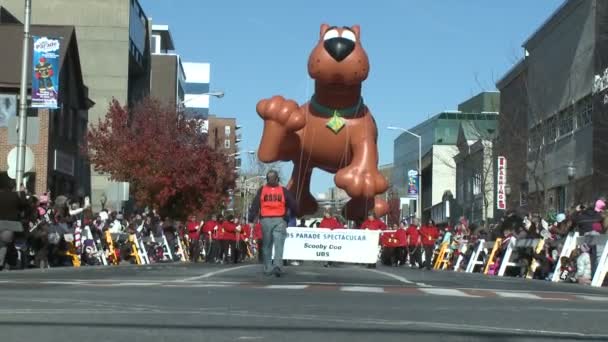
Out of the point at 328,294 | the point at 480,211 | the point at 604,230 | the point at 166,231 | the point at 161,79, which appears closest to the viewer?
the point at 328,294

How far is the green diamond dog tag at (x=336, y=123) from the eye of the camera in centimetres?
2927

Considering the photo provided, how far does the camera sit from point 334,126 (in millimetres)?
29297

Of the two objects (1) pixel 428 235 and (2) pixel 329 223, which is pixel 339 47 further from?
(1) pixel 428 235

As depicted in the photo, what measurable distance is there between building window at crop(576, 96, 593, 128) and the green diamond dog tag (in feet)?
79.0

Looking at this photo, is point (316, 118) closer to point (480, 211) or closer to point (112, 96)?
point (112, 96)

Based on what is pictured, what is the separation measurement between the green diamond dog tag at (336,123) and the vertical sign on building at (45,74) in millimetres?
7645

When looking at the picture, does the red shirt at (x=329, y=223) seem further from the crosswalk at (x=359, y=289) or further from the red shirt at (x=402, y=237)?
the crosswalk at (x=359, y=289)

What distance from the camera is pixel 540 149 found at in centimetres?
4753

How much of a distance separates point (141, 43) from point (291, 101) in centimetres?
4403

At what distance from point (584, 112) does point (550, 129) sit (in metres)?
5.97

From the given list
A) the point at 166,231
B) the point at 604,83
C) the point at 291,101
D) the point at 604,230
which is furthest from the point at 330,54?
the point at 604,83

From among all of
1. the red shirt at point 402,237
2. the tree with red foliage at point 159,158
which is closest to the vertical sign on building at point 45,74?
the red shirt at point 402,237

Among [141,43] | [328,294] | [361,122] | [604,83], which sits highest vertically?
[141,43]

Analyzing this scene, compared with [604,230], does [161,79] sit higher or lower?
higher
